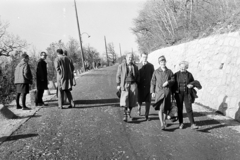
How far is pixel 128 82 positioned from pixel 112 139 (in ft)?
5.29

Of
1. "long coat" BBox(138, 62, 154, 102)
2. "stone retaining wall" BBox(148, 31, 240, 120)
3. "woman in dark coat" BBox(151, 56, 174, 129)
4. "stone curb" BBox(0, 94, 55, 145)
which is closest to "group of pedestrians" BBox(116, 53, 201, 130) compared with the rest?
"woman in dark coat" BBox(151, 56, 174, 129)

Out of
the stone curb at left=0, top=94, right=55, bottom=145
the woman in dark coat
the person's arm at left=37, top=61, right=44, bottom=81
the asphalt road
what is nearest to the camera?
the asphalt road

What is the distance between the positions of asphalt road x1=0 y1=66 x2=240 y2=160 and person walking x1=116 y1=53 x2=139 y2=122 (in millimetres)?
597

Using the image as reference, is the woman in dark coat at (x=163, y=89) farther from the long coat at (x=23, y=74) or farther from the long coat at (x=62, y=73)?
the long coat at (x=23, y=74)

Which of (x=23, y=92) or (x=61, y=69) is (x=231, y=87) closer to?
(x=61, y=69)

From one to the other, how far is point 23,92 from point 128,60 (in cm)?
362

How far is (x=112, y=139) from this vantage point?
171 inches

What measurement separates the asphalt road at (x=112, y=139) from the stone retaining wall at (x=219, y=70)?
106cm

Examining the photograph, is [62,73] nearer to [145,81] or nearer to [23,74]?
[23,74]

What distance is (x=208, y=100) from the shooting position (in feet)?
24.5

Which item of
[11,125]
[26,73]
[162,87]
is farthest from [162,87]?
[26,73]

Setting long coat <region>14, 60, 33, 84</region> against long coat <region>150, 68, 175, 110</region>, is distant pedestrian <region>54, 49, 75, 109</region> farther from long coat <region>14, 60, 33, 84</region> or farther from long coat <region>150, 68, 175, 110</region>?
long coat <region>150, 68, 175, 110</region>

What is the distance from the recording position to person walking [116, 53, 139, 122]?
532cm

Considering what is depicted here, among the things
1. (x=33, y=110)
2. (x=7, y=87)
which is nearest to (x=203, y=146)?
(x=33, y=110)
